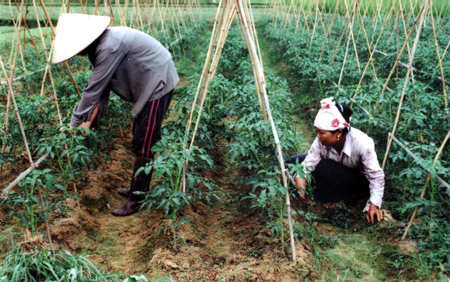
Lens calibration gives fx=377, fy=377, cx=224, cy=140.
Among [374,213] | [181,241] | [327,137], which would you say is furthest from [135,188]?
[374,213]

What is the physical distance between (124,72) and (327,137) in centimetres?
156

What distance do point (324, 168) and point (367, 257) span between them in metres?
0.76

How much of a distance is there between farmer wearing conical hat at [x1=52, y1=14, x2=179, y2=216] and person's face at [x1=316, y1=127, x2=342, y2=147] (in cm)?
119

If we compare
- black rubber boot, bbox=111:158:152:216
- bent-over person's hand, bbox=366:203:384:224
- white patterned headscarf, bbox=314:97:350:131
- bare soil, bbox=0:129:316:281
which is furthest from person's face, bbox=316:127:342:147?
black rubber boot, bbox=111:158:152:216

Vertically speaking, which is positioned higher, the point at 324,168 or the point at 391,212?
the point at 324,168

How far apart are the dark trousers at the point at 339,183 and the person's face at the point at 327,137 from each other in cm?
29

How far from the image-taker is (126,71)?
2.78 m

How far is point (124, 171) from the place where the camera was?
371 cm

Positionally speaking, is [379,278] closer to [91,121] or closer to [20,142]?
[91,121]

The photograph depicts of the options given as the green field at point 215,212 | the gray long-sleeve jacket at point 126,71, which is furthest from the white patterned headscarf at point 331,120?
the gray long-sleeve jacket at point 126,71

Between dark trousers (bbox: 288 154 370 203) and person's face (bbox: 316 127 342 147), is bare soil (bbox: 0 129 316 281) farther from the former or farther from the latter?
person's face (bbox: 316 127 342 147)

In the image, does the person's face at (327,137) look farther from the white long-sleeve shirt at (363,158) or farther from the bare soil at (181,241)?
the bare soil at (181,241)

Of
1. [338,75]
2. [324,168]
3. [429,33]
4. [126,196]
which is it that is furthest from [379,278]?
[429,33]

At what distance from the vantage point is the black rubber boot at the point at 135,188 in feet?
9.74
